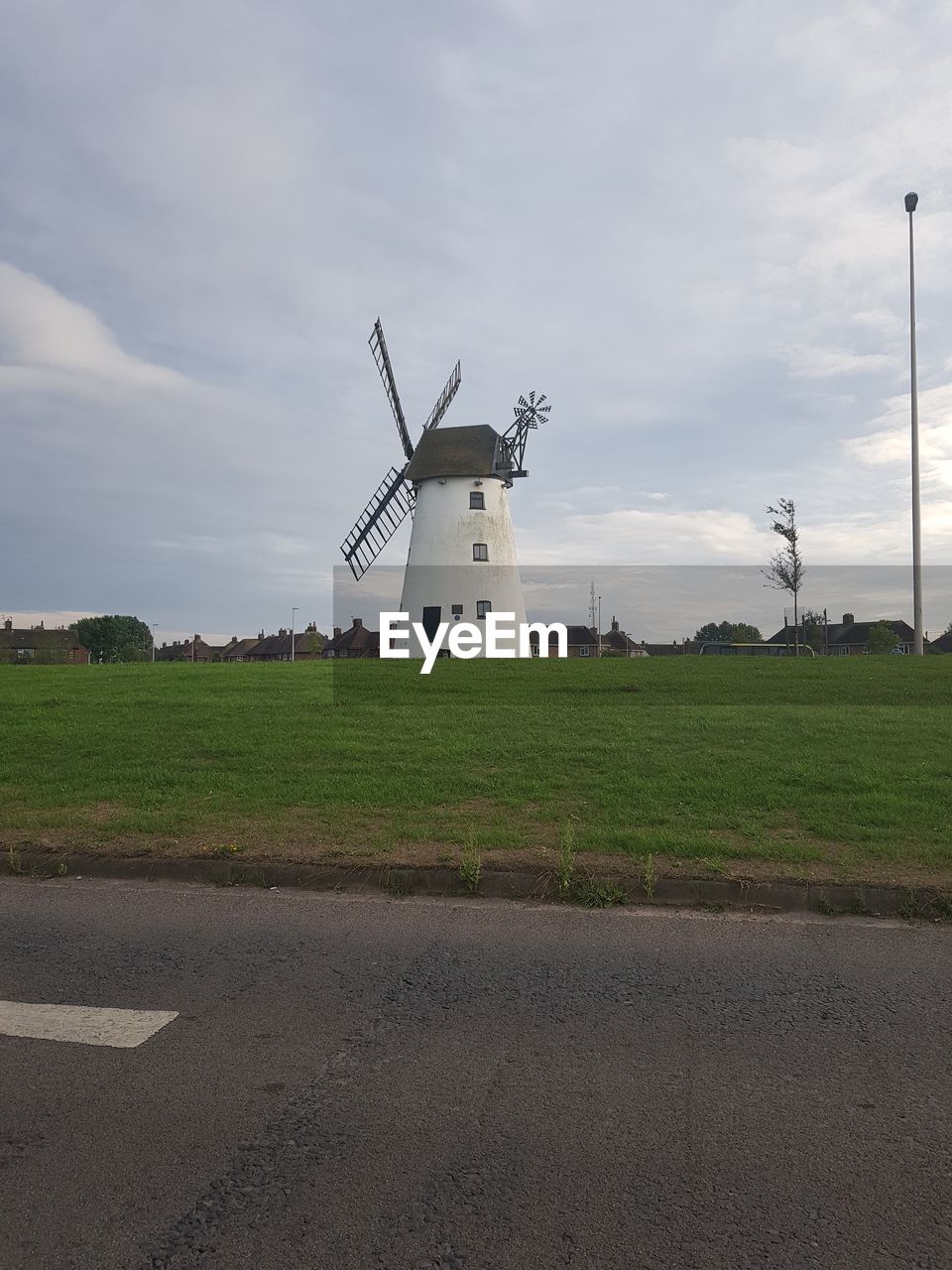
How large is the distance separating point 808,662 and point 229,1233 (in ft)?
80.7

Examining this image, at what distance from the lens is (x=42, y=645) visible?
91.4 metres

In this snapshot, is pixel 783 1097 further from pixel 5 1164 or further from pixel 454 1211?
pixel 5 1164

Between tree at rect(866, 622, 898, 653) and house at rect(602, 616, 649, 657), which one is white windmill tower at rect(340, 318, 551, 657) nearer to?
tree at rect(866, 622, 898, 653)

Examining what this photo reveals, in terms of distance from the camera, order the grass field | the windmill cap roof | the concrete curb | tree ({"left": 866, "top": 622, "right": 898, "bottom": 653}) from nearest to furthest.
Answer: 1. the concrete curb
2. the grass field
3. the windmill cap roof
4. tree ({"left": 866, "top": 622, "right": 898, "bottom": 653})

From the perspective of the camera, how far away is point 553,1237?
286 cm

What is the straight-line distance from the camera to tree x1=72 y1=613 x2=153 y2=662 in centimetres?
11650

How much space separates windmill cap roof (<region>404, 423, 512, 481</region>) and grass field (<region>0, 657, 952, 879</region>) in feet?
86.5

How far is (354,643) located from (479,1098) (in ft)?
302

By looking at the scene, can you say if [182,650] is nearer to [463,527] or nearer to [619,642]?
[619,642]


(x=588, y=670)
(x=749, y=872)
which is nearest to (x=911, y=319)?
(x=588, y=670)

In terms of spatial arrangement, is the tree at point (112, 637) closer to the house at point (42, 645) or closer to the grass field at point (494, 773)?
the house at point (42, 645)

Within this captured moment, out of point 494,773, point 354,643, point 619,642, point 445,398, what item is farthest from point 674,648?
point 494,773

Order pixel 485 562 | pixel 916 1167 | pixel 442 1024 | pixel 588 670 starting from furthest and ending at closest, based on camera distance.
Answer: pixel 485 562, pixel 588 670, pixel 442 1024, pixel 916 1167

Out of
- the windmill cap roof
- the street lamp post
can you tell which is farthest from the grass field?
the windmill cap roof
